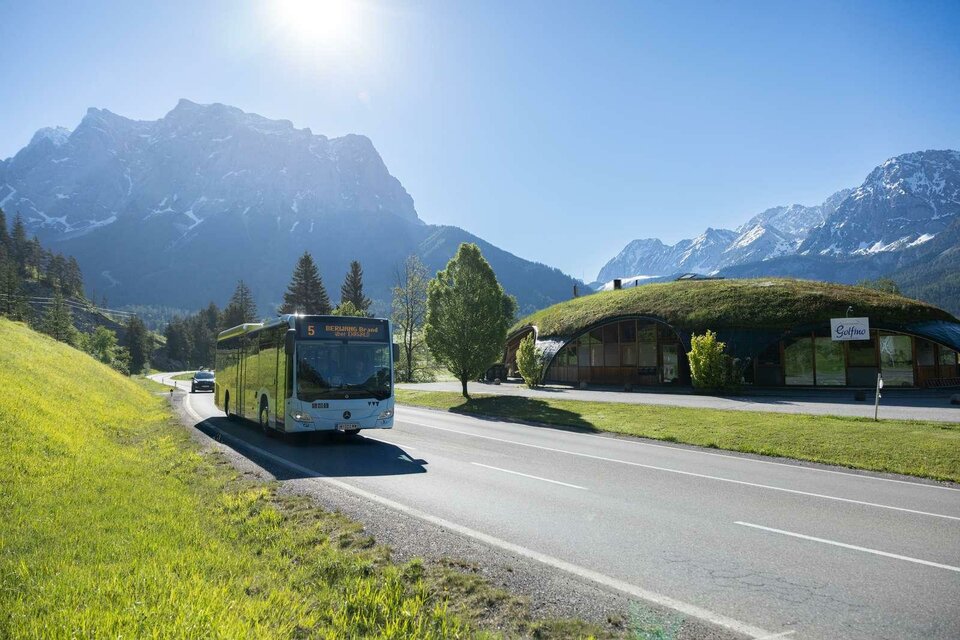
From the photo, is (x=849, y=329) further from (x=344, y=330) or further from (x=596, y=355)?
(x=344, y=330)

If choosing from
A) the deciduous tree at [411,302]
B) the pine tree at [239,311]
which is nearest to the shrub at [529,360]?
the deciduous tree at [411,302]

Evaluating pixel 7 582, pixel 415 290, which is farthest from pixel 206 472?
pixel 415 290

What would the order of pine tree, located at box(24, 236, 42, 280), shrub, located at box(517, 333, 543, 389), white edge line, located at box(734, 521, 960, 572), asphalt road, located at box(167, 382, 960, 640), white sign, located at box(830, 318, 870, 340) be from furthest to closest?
pine tree, located at box(24, 236, 42, 280)
shrub, located at box(517, 333, 543, 389)
white sign, located at box(830, 318, 870, 340)
white edge line, located at box(734, 521, 960, 572)
asphalt road, located at box(167, 382, 960, 640)

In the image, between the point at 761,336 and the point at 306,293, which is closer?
the point at 761,336

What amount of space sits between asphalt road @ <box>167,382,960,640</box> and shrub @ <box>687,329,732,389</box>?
17880mm

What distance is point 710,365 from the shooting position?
1212 inches

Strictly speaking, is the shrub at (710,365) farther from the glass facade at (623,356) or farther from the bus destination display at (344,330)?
the bus destination display at (344,330)

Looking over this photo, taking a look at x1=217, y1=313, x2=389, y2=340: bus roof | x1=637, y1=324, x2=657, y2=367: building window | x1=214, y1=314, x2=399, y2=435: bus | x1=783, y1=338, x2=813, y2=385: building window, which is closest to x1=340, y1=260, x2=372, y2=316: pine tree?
x1=637, y1=324, x2=657, y2=367: building window

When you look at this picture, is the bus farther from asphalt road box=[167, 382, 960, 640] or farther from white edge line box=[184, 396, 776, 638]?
white edge line box=[184, 396, 776, 638]

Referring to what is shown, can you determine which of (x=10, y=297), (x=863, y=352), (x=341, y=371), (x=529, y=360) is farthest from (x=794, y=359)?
(x=10, y=297)

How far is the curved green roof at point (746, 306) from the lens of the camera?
31.9m

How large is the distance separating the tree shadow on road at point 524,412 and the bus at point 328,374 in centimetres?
827

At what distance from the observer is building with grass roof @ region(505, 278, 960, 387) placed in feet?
99.6

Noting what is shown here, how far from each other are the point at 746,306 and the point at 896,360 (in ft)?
27.7
